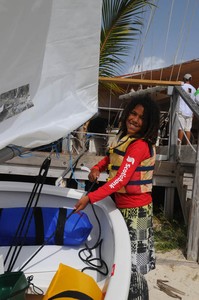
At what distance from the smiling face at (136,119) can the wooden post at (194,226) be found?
1176 mm

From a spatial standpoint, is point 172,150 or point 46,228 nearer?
point 46,228

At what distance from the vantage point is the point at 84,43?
181 centimetres

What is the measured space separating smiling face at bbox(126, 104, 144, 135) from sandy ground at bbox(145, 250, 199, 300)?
1475 mm

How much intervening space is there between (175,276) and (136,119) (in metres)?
Result: 1.70

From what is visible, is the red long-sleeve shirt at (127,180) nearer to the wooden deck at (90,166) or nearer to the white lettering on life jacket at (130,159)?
the white lettering on life jacket at (130,159)

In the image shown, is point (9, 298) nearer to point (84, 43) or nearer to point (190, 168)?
point (84, 43)

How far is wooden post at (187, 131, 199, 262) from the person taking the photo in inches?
118

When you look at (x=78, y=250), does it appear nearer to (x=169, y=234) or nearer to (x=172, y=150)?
(x=169, y=234)

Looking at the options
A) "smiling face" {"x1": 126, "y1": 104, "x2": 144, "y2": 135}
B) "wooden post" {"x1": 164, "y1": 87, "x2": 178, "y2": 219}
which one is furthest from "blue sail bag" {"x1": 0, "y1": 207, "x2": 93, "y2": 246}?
"wooden post" {"x1": 164, "y1": 87, "x2": 178, "y2": 219}

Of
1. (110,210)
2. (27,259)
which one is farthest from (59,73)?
(27,259)

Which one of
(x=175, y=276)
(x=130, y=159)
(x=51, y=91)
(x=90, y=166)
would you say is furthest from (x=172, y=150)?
(x=51, y=91)

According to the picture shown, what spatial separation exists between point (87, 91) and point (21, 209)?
948mm

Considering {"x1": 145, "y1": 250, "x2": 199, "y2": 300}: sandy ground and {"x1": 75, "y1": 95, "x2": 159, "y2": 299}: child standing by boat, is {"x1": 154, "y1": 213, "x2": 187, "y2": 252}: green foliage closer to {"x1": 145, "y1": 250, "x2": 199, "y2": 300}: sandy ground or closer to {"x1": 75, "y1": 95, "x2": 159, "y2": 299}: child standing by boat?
{"x1": 145, "y1": 250, "x2": 199, "y2": 300}: sandy ground

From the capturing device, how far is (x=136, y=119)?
204 cm
